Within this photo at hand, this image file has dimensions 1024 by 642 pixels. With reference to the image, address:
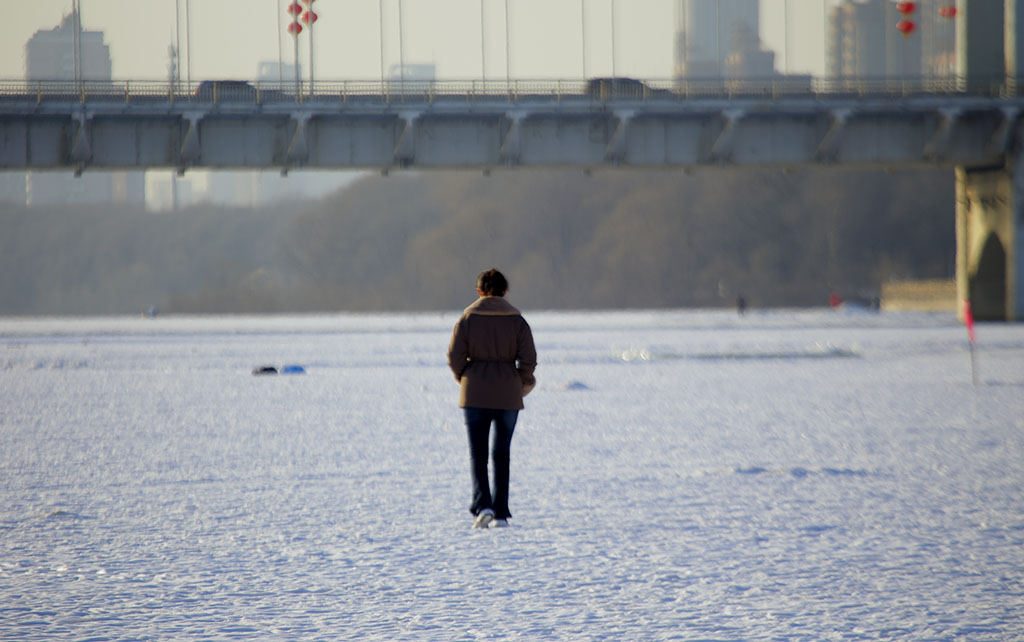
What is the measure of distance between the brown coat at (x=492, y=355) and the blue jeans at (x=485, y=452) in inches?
5.6

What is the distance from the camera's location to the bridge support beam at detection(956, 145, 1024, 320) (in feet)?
177

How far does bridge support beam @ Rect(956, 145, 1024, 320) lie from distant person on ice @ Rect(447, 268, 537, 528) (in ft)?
155

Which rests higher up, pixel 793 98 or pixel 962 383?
pixel 793 98

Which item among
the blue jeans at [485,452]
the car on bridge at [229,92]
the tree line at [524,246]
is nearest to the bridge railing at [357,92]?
the car on bridge at [229,92]

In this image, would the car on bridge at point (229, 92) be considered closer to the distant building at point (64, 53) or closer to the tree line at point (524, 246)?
the distant building at point (64, 53)

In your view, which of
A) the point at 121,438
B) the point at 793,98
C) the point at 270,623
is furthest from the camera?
the point at 793,98

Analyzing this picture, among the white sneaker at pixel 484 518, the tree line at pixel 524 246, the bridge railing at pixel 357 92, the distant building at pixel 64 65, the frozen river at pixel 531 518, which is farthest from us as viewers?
the tree line at pixel 524 246

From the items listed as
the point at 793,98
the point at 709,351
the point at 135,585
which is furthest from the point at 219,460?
the point at 793,98

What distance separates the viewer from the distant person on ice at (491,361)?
28.7 ft

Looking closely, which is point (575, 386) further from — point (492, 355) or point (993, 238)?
point (993, 238)

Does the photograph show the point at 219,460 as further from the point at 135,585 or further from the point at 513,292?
the point at 513,292

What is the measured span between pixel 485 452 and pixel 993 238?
5170 cm

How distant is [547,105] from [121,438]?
34.2 meters

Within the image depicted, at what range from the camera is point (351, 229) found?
445 feet
